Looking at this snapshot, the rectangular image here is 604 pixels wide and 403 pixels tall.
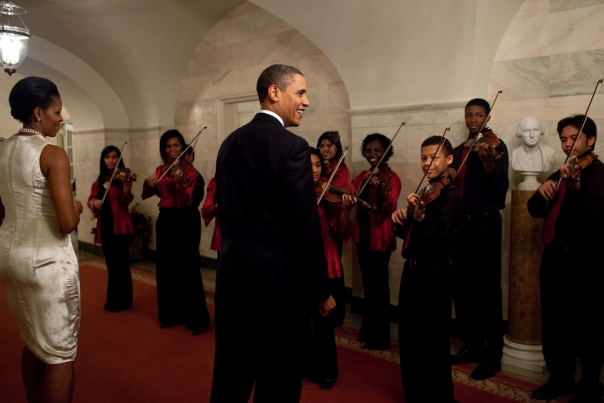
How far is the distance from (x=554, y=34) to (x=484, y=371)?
2763 mm

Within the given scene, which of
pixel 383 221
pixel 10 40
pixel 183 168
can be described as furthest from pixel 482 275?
pixel 10 40

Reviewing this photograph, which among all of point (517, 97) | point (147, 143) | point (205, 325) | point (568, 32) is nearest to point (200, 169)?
point (147, 143)

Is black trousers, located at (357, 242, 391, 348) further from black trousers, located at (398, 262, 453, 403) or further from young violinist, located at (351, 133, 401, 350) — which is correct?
black trousers, located at (398, 262, 453, 403)

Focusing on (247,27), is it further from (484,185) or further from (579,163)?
(579,163)

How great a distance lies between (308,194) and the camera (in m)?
2.02

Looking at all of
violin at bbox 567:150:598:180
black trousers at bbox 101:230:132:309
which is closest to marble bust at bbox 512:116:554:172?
violin at bbox 567:150:598:180

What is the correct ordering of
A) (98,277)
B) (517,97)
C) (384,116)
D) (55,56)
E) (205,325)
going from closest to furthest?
(517,97) → (205,325) → (384,116) → (98,277) → (55,56)

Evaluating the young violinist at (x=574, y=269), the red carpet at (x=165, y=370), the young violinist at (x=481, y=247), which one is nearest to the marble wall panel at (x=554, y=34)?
the young violinist at (x=481, y=247)

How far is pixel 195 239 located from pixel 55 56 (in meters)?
4.54

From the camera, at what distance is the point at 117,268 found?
5301 millimetres

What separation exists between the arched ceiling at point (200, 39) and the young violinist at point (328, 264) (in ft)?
5.60

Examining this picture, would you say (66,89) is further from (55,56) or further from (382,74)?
(382,74)

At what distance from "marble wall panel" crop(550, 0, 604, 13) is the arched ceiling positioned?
266 mm

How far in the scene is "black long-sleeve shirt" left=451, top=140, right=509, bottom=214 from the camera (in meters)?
3.77
